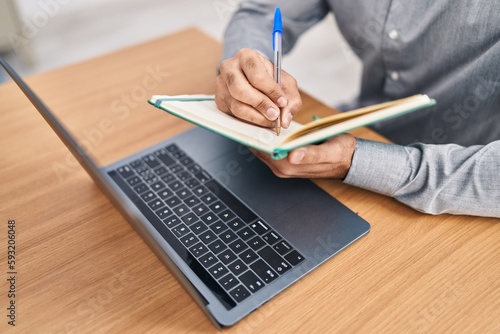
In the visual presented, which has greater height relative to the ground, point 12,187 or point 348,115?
point 348,115

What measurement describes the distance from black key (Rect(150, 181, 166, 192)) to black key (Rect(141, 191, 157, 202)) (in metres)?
0.01

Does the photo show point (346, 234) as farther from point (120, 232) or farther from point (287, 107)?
point (120, 232)

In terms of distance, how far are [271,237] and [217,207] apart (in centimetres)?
11

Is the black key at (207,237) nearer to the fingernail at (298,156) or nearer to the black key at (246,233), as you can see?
the black key at (246,233)

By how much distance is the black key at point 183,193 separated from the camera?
0.75 metres

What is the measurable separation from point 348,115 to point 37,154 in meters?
0.62

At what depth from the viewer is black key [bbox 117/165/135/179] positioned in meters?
0.80

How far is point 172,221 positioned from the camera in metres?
0.71

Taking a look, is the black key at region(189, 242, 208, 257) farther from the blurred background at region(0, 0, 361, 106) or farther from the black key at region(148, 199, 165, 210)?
the blurred background at region(0, 0, 361, 106)

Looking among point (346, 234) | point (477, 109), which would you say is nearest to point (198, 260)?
point (346, 234)

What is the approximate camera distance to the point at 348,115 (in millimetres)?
614
